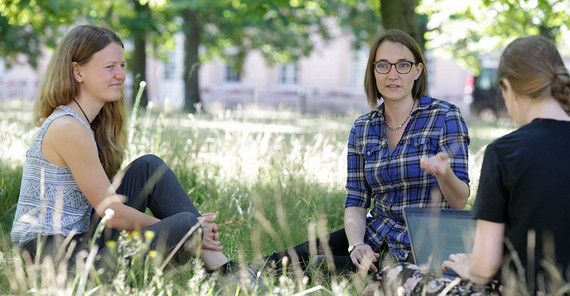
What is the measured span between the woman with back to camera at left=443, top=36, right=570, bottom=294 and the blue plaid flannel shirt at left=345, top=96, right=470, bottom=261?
3.02ft

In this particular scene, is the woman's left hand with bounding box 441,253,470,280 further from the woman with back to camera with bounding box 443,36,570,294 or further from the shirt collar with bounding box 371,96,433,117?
the shirt collar with bounding box 371,96,433,117

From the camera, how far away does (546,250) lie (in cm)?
193

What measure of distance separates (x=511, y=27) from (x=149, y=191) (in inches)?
378

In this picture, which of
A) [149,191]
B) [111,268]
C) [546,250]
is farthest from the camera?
[149,191]

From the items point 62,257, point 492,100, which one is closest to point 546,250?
point 62,257

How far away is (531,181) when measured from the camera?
1916mm

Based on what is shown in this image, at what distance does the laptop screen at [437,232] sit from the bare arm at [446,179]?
7.2 inches

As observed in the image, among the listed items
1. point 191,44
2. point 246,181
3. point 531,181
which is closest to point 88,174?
point 531,181

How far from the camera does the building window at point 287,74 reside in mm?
29681

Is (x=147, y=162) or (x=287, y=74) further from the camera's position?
(x=287, y=74)

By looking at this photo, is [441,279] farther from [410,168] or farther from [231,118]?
[231,118]

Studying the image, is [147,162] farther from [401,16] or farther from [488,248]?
[401,16]

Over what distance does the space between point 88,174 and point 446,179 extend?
145 centimetres

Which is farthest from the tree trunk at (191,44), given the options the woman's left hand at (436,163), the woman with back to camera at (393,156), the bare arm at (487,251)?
the bare arm at (487,251)
